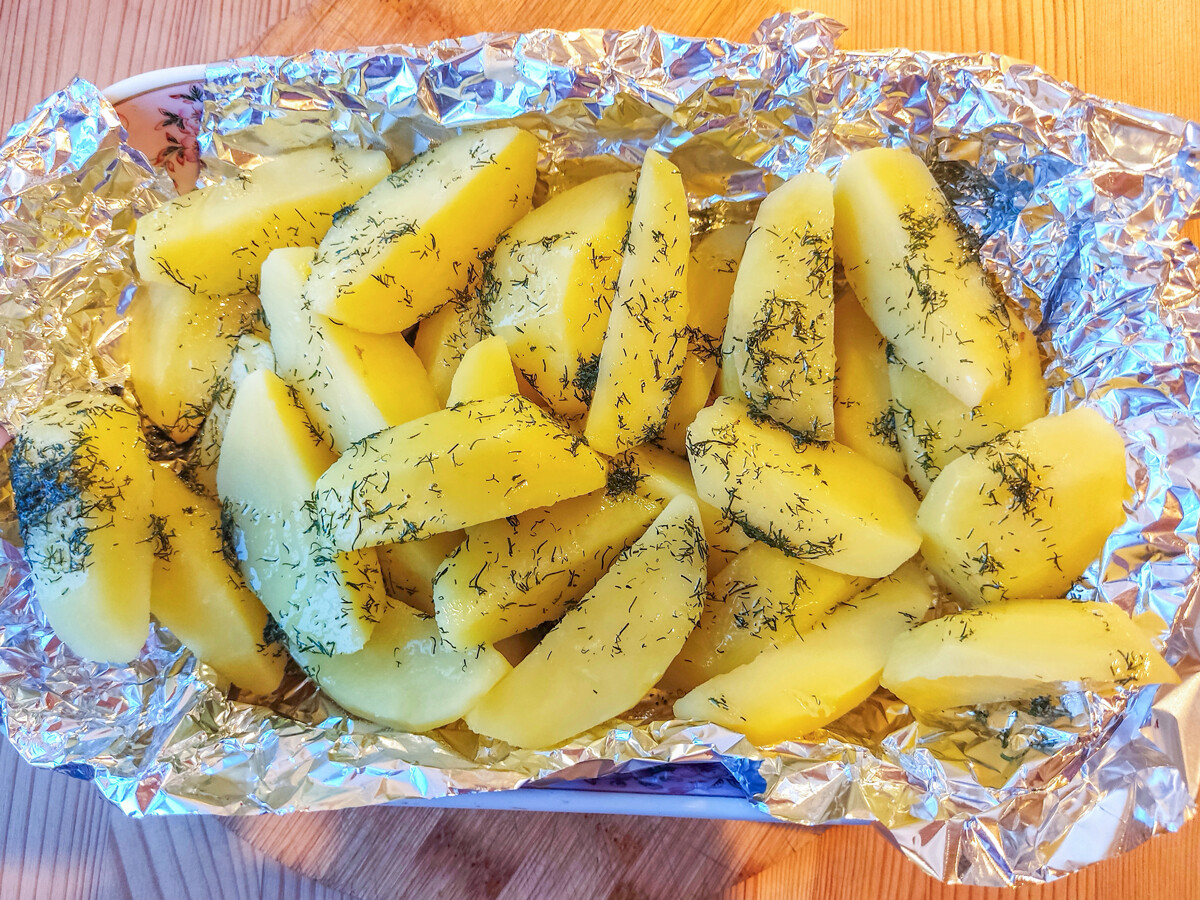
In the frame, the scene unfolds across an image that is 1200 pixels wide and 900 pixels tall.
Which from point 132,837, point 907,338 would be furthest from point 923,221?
point 132,837

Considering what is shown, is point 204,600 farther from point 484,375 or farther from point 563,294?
point 563,294

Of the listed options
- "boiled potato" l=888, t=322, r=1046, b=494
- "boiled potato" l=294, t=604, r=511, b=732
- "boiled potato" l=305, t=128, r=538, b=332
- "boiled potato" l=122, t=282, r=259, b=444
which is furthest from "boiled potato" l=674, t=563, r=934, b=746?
"boiled potato" l=122, t=282, r=259, b=444

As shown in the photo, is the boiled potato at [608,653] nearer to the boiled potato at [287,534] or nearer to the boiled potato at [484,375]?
the boiled potato at [287,534]

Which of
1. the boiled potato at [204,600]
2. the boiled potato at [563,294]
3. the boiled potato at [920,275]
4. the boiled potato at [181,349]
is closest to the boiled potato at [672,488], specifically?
the boiled potato at [563,294]

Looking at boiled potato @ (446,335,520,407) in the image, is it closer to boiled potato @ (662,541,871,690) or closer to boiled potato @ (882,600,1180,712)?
boiled potato @ (662,541,871,690)

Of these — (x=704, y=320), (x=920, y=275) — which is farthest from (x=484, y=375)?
(x=920, y=275)
